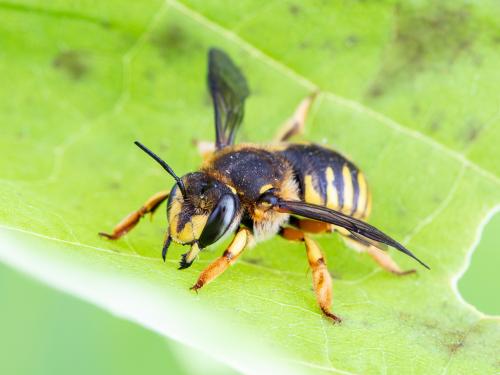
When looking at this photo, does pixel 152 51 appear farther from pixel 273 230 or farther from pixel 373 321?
pixel 373 321

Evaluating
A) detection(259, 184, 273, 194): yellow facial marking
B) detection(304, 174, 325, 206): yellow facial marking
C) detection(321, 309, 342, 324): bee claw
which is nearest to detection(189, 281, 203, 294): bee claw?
detection(321, 309, 342, 324): bee claw

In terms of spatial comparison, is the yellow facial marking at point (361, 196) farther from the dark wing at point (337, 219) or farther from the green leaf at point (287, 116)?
the dark wing at point (337, 219)

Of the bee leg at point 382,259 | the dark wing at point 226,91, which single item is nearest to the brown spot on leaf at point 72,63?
the dark wing at point 226,91

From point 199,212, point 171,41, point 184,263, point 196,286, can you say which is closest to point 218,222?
point 199,212

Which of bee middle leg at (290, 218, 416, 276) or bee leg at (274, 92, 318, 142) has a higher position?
bee leg at (274, 92, 318, 142)

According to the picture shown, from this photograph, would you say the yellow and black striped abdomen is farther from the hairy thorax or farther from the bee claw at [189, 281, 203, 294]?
the bee claw at [189, 281, 203, 294]
